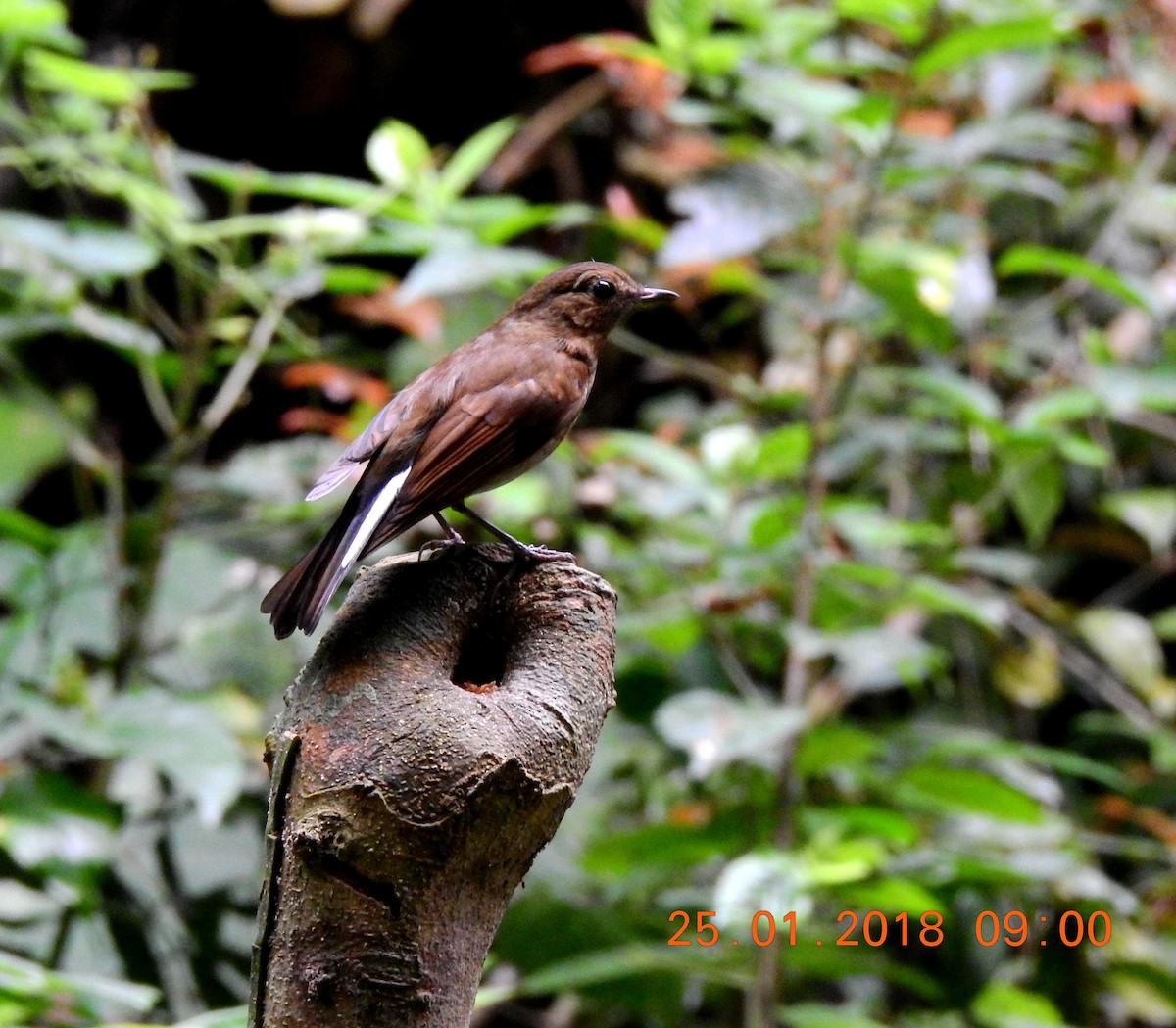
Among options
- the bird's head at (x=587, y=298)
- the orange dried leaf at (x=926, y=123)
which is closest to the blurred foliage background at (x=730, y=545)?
the orange dried leaf at (x=926, y=123)

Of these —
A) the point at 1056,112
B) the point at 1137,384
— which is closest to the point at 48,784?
the point at 1137,384

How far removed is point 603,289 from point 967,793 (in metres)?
1.44

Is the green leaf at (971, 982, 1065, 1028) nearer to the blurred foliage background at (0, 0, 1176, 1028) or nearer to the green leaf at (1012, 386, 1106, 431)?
the blurred foliage background at (0, 0, 1176, 1028)

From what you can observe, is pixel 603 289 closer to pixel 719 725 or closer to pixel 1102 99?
pixel 719 725

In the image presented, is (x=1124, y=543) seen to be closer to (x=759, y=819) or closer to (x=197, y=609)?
(x=759, y=819)

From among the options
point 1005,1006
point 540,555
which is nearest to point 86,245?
point 540,555

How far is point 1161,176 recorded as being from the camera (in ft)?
17.5

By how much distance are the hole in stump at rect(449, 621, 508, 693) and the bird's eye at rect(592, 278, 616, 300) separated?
3.12 feet

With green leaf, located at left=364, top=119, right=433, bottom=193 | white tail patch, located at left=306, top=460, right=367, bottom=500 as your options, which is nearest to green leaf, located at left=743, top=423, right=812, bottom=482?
green leaf, located at left=364, top=119, right=433, bottom=193

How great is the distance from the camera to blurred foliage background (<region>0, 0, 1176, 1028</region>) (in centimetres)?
303

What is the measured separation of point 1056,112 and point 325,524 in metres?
2.92

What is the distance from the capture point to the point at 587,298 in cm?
244

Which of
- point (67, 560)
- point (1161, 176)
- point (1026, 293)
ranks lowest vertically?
point (67, 560)
